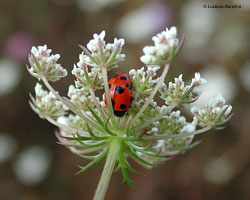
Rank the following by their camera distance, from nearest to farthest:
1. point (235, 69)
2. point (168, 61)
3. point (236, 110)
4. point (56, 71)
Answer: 1. point (168, 61)
2. point (56, 71)
3. point (236, 110)
4. point (235, 69)

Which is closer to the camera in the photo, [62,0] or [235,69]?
[235,69]

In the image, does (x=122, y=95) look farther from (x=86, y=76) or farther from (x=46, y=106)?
(x=46, y=106)

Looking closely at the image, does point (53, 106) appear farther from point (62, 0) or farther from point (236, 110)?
point (62, 0)

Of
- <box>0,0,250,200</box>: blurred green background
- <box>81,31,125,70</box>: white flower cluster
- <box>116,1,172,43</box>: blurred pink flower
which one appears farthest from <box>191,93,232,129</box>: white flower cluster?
<box>116,1,172,43</box>: blurred pink flower

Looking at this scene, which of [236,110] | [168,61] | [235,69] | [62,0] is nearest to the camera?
[168,61]

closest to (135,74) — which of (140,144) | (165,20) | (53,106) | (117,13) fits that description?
(140,144)

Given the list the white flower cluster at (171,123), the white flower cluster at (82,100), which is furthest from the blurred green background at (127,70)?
the white flower cluster at (82,100)

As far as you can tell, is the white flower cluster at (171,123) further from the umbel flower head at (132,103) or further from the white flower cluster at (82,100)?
the white flower cluster at (82,100)

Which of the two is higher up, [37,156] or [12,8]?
[12,8]
